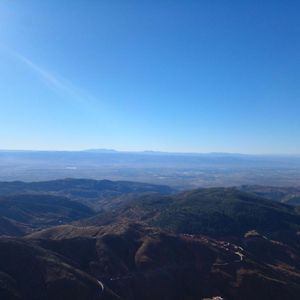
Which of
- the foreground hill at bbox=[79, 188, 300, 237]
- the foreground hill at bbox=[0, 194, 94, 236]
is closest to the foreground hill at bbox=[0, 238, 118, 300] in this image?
the foreground hill at bbox=[79, 188, 300, 237]

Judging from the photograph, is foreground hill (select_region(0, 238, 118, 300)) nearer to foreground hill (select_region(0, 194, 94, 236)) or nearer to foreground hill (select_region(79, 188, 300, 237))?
foreground hill (select_region(79, 188, 300, 237))

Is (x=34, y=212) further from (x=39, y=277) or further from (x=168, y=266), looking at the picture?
(x=39, y=277)

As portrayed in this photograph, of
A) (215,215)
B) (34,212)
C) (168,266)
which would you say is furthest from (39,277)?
(34,212)

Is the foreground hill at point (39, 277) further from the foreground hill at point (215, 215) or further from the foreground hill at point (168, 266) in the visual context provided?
the foreground hill at point (215, 215)

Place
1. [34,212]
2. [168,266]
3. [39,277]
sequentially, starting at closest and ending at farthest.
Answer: [39,277], [168,266], [34,212]

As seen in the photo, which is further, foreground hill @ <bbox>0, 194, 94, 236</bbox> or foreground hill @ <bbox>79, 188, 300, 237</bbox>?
foreground hill @ <bbox>0, 194, 94, 236</bbox>

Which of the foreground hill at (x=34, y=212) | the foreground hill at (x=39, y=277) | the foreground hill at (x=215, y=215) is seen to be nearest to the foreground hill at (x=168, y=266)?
the foreground hill at (x=39, y=277)
